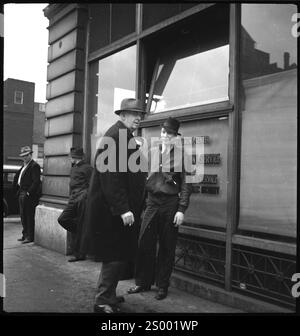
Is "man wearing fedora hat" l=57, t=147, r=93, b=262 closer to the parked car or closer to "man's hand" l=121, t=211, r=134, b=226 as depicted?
"man's hand" l=121, t=211, r=134, b=226

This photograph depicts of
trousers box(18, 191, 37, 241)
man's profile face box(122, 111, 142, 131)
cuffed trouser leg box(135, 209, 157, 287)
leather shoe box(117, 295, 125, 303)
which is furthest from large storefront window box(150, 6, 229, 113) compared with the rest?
trousers box(18, 191, 37, 241)

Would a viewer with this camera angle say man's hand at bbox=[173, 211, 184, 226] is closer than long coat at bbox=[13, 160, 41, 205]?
Yes

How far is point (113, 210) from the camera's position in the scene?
3.52 metres

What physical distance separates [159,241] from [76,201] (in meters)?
1.94

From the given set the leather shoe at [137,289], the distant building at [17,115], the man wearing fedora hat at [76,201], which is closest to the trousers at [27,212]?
the man wearing fedora hat at [76,201]

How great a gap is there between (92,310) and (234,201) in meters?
1.91

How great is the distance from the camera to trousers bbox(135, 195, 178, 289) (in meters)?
4.23

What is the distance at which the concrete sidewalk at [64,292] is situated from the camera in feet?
12.9

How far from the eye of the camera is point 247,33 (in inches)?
163

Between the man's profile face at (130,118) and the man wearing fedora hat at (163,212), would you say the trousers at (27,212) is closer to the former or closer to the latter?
the man wearing fedora hat at (163,212)

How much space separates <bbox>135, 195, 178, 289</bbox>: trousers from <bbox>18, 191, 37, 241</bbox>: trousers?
394 centimetres

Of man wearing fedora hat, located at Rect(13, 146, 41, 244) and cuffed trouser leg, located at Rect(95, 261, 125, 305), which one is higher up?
man wearing fedora hat, located at Rect(13, 146, 41, 244)

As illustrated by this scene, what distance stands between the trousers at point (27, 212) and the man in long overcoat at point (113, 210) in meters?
4.34
